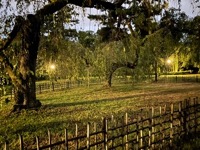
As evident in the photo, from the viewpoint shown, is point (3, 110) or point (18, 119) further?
point (3, 110)

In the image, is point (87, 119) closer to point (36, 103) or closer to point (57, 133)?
point (57, 133)

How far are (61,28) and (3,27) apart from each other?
12.1ft

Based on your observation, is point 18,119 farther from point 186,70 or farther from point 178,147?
point 186,70

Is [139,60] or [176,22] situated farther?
[139,60]

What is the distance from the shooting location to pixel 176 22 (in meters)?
27.9

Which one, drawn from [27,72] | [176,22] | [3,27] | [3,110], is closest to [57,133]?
[3,27]

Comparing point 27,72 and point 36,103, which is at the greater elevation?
point 27,72

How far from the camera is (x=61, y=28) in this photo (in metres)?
8.85

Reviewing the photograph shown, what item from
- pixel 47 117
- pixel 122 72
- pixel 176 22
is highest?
pixel 176 22

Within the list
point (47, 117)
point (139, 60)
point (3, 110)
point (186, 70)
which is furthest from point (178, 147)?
point (186, 70)

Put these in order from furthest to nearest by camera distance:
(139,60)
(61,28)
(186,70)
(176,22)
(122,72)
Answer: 1. (186,70)
2. (122,72)
3. (139,60)
4. (176,22)
5. (61,28)

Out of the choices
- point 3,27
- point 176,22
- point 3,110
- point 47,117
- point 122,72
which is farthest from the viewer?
point 122,72

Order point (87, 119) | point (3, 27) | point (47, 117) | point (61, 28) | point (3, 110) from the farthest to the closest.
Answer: point (3, 110), point (47, 117), point (87, 119), point (3, 27), point (61, 28)

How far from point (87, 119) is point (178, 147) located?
22.1ft
